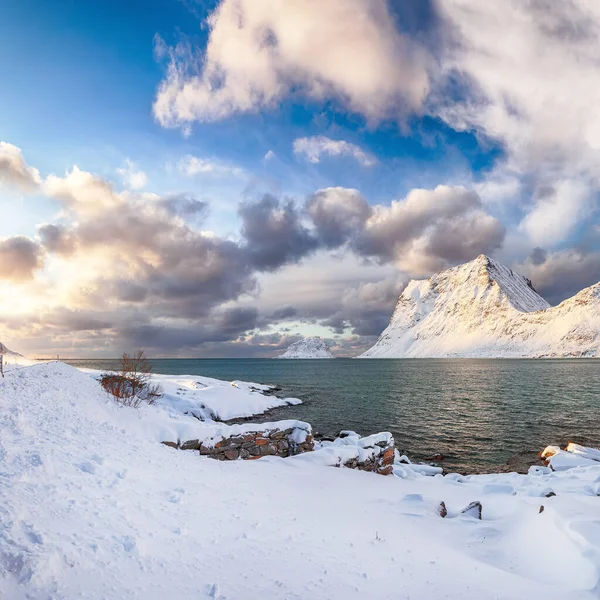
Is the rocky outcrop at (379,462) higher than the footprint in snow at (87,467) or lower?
lower

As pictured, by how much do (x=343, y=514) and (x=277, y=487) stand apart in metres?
2.63

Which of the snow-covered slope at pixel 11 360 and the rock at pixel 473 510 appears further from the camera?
the snow-covered slope at pixel 11 360

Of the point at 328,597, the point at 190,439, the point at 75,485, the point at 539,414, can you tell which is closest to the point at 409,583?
the point at 328,597

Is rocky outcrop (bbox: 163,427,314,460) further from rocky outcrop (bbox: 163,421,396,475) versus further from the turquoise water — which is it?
the turquoise water

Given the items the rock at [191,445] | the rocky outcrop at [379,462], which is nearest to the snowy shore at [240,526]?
the rock at [191,445]

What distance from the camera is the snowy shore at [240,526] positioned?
6.43 m

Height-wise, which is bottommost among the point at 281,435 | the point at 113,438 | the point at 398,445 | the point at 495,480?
the point at 398,445

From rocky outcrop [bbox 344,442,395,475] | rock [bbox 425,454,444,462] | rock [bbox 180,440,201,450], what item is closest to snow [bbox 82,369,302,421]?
rock [bbox 180,440,201,450]

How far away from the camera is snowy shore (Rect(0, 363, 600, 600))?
21.1 ft

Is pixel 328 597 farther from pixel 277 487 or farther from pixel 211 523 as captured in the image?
pixel 277 487

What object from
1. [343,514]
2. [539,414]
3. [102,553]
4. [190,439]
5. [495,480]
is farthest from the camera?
[539,414]

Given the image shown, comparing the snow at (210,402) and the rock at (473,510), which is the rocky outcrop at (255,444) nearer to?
the rock at (473,510)

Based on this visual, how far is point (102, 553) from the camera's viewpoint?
21.5ft

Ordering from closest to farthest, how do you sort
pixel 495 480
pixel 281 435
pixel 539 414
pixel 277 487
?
1. pixel 277 487
2. pixel 495 480
3. pixel 281 435
4. pixel 539 414
